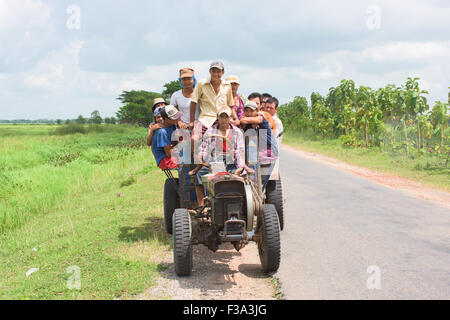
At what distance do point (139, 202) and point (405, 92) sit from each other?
16421 mm

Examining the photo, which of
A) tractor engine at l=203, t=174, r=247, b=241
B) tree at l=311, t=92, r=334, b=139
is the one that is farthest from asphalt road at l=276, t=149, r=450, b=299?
tree at l=311, t=92, r=334, b=139

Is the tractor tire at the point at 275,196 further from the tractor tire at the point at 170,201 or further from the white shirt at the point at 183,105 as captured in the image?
the white shirt at the point at 183,105

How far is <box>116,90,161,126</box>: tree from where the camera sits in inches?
2785

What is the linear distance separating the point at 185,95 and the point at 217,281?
3012mm

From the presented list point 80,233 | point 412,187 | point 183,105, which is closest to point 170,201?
point 183,105

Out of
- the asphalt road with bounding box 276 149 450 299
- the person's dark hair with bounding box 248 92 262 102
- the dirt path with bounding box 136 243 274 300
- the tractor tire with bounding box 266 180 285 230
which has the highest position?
the person's dark hair with bounding box 248 92 262 102

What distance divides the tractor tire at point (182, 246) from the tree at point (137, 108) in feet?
212

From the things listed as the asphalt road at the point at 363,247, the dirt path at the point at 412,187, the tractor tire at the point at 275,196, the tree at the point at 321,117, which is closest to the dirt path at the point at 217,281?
the asphalt road at the point at 363,247

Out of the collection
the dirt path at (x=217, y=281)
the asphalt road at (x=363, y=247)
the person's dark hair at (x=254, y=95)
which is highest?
the person's dark hair at (x=254, y=95)

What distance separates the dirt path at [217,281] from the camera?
471cm

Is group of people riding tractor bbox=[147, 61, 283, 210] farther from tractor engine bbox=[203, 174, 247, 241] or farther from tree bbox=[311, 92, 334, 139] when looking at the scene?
tree bbox=[311, 92, 334, 139]

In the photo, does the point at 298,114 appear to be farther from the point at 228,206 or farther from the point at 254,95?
the point at 228,206

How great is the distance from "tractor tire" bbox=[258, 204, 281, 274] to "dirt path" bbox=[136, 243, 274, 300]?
214mm
